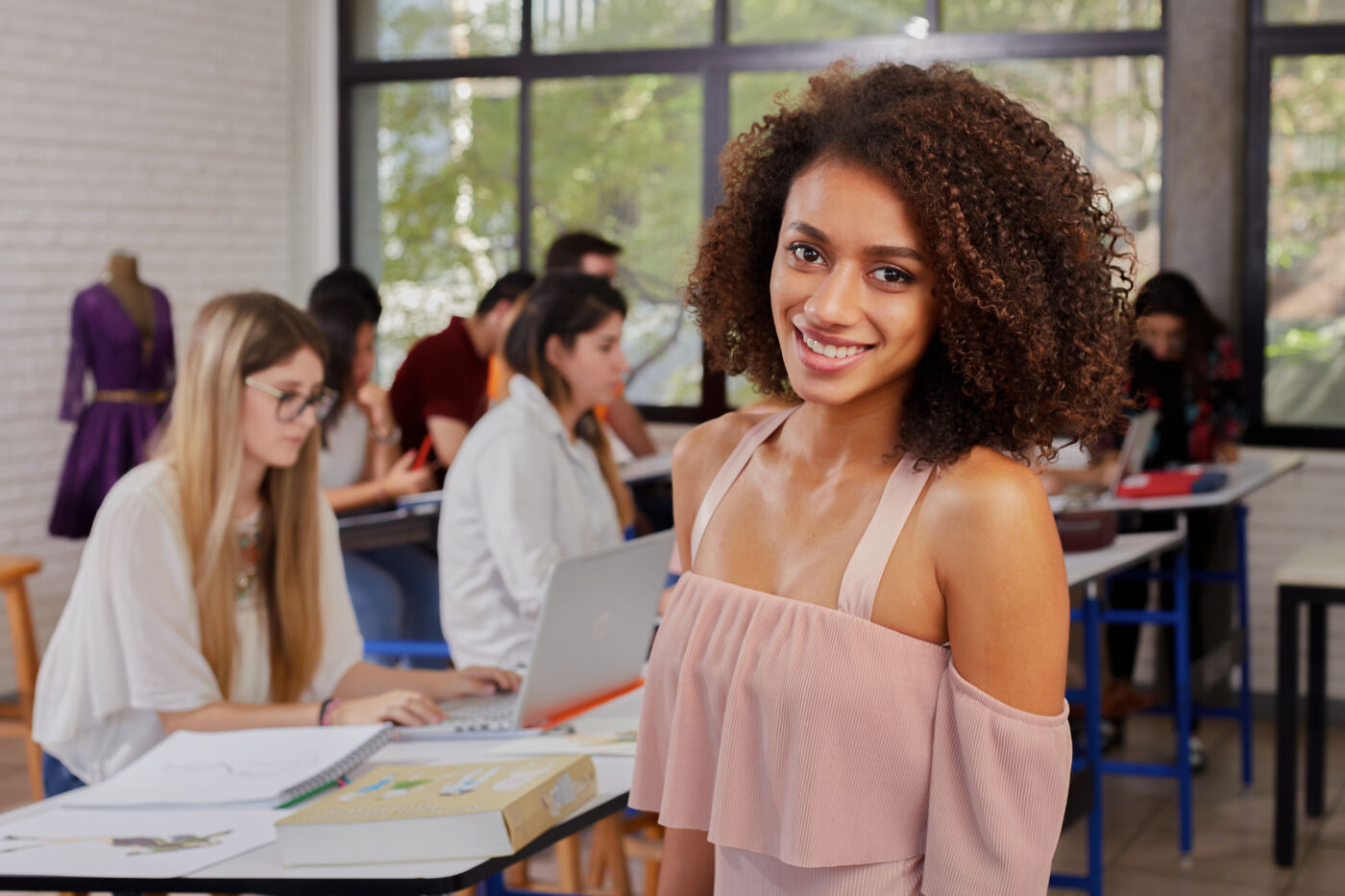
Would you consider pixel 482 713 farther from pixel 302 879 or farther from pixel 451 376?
pixel 451 376

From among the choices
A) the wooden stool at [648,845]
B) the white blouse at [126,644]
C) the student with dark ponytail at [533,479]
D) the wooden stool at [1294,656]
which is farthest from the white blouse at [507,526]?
the wooden stool at [1294,656]

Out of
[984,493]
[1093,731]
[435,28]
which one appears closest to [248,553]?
[984,493]

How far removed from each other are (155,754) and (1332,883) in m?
2.92

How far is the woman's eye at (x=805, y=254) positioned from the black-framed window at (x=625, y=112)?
14.9ft

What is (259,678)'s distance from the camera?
2393 mm

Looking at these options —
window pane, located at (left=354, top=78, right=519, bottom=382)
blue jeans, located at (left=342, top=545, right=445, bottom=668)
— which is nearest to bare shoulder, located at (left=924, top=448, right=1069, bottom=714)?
blue jeans, located at (left=342, top=545, right=445, bottom=668)

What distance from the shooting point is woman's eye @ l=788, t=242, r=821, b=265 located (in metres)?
1.24

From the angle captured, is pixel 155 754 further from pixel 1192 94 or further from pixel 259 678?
pixel 1192 94

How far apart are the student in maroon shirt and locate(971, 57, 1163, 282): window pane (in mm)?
2002

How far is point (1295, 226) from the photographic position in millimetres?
5363

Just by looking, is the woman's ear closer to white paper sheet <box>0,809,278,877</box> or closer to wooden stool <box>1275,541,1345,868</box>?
white paper sheet <box>0,809,278,877</box>

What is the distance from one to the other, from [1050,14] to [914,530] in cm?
484

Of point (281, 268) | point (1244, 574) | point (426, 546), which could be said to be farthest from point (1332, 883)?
point (281, 268)

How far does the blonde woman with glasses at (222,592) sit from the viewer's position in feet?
7.29
